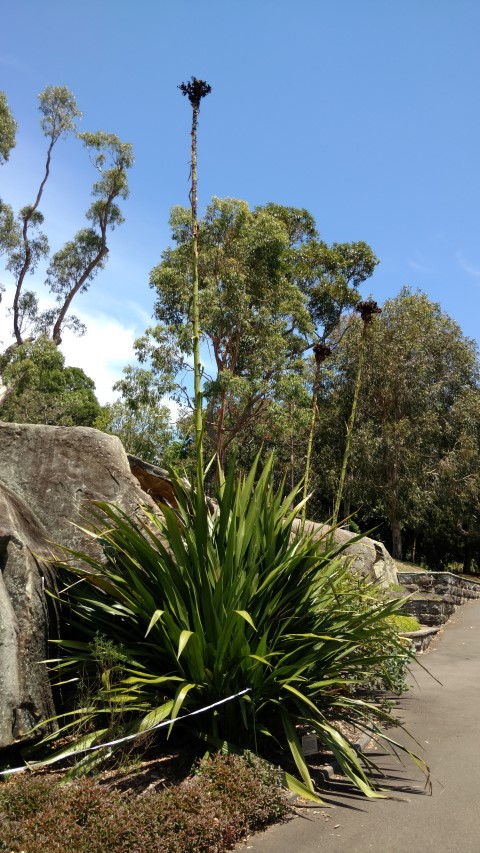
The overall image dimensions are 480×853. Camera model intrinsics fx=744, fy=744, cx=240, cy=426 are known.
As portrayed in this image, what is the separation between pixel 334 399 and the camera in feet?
105

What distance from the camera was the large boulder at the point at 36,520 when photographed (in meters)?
5.12

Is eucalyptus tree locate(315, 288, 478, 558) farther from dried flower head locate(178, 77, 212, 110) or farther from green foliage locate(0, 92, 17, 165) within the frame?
dried flower head locate(178, 77, 212, 110)

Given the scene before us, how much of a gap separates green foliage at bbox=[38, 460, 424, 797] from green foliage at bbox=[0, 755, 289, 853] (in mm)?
497

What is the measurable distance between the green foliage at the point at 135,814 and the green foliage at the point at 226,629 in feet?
1.63

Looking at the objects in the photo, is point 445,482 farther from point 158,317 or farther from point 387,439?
point 158,317

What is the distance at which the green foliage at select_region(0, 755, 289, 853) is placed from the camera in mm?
3920

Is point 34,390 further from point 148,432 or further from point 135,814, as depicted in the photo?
point 135,814

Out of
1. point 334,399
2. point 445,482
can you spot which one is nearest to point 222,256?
point 334,399

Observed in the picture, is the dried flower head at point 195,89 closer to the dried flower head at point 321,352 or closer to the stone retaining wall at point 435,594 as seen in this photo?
the dried flower head at point 321,352

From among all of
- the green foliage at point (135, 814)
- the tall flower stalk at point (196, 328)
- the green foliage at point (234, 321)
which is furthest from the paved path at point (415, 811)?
the green foliage at point (234, 321)

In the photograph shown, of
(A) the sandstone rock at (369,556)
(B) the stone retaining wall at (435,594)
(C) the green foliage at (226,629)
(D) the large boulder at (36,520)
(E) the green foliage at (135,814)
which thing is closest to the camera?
(E) the green foliage at (135,814)

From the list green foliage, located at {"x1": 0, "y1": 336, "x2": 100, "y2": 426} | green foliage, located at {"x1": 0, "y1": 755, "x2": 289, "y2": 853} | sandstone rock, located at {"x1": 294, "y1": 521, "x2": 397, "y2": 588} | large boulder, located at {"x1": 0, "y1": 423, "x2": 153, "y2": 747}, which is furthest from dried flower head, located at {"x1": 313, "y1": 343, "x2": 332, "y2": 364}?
green foliage, located at {"x1": 0, "y1": 336, "x2": 100, "y2": 426}

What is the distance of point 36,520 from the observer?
22.0ft

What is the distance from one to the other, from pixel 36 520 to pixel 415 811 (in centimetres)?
388
